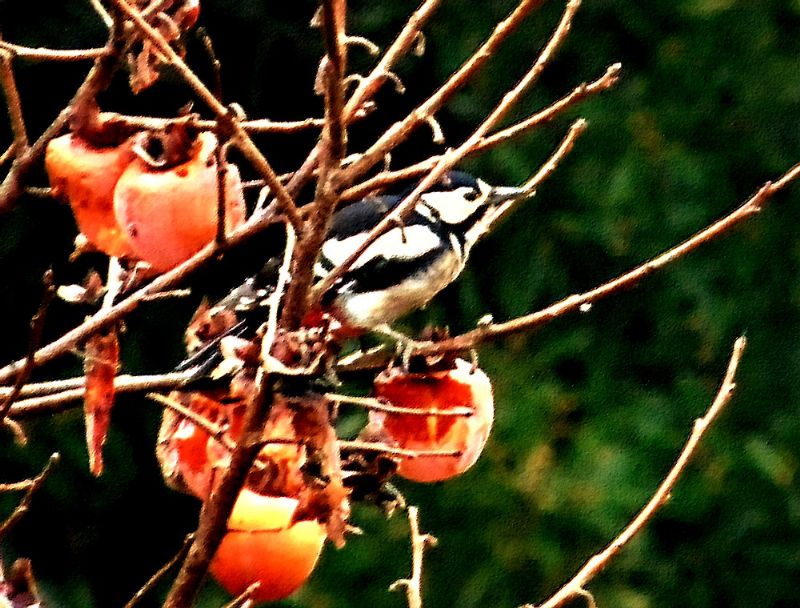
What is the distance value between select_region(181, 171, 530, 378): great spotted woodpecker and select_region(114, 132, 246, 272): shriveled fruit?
11 centimetres

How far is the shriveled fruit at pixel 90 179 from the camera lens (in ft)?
1.81

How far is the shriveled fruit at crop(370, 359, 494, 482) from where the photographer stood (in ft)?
2.11

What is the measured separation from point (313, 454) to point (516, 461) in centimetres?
79

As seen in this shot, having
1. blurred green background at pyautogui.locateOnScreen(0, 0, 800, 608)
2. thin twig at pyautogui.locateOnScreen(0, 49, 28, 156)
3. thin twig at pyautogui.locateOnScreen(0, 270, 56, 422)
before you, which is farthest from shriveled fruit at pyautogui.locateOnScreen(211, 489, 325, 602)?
blurred green background at pyautogui.locateOnScreen(0, 0, 800, 608)

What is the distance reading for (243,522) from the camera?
0.53m

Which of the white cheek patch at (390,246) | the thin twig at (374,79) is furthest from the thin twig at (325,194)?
the white cheek patch at (390,246)

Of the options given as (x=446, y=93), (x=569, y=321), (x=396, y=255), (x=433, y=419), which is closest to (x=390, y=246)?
(x=396, y=255)

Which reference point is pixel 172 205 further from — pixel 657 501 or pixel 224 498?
pixel 657 501

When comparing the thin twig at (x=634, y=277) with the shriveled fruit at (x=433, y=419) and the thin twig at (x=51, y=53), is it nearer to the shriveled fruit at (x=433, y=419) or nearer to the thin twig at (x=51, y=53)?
the shriveled fruit at (x=433, y=419)

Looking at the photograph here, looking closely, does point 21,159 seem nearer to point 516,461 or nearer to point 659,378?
point 516,461

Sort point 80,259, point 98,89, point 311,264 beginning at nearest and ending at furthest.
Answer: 1. point 311,264
2. point 98,89
3. point 80,259

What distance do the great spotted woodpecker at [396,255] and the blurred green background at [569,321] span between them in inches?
13.1

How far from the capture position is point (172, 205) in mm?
563

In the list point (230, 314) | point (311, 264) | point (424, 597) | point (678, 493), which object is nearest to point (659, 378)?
point (678, 493)
